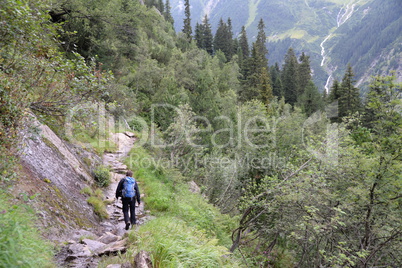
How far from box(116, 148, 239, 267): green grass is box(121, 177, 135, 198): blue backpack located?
3.61 feet

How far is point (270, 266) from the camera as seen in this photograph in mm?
14297

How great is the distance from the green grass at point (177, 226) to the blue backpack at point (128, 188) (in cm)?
110

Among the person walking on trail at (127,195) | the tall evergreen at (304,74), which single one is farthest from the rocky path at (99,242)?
the tall evergreen at (304,74)

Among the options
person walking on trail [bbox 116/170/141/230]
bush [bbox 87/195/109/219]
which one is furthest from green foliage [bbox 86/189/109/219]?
person walking on trail [bbox 116/170/141/230]

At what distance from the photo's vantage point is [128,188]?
7.35 m

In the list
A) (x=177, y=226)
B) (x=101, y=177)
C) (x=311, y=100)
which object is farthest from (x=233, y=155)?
(x=311, y=100)

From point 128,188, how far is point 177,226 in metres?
2.38

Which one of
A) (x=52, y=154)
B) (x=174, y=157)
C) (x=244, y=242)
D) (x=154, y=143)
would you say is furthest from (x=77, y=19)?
(x=244, y=242)

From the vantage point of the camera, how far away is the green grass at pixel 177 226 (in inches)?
162

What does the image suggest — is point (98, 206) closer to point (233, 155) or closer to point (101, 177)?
point (101, 177)

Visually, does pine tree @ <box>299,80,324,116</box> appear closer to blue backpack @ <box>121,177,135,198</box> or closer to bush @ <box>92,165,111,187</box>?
bush @ <box>92,165,111,187</box>

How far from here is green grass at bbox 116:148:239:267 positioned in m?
4.12

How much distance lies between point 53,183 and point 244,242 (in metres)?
9.81

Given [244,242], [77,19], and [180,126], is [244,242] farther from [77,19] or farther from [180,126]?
[77,19]
